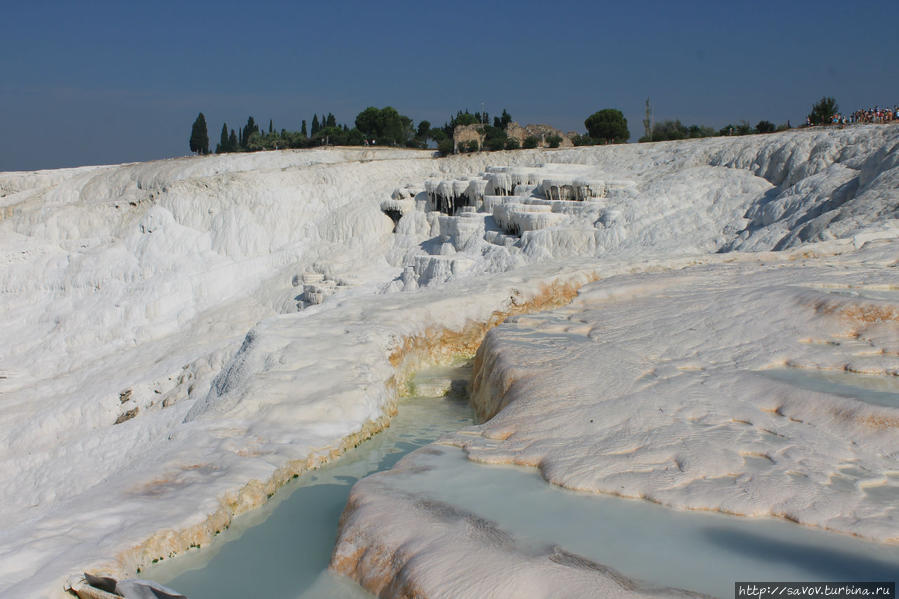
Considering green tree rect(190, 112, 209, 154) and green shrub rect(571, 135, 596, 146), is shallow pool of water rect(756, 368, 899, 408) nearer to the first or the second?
green shrub rect(571, 135, 596, 146)

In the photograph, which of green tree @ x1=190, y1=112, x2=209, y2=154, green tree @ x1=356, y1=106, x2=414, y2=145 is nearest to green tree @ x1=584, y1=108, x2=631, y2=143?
green tree @ x1=356, y1=106, x2=414, y2=145

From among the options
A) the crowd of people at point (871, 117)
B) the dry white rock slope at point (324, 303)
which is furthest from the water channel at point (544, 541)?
the crowd of people at point (871, 117)

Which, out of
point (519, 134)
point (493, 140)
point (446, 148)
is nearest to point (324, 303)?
point (446, 148)

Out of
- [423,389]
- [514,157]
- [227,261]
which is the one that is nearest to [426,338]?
[423,389]

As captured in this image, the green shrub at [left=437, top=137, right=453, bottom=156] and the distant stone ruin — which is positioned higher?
the distant stone ruin

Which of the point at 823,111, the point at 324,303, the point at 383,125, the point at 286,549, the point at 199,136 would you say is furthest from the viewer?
the point at 199,136

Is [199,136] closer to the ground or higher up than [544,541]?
higher up

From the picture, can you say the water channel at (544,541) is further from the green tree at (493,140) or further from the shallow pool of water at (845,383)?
the green tree at (493,140)

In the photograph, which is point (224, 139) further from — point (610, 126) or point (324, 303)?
point (324, 303)
